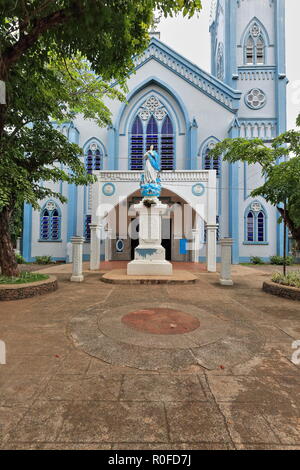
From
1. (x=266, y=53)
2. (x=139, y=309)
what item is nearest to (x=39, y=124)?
(x=139, y=309)

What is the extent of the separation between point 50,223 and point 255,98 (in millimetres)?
18564

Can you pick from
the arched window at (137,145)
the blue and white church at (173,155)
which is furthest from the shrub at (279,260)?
the arched window at (137,145)

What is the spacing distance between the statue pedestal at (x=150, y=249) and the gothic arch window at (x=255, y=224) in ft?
31.7

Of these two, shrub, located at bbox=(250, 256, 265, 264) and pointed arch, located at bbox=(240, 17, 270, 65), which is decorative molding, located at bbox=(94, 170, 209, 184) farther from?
pointed arch, located at bbox=(240, 17, 270, 65)

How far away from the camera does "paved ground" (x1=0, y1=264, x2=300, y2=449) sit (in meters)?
1.66

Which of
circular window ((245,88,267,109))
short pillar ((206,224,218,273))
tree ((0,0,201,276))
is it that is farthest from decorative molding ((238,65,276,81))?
tree ((0,0,201,276))

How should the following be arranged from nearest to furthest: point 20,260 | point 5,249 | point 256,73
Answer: point 5,249
point 20,260
point 256,73

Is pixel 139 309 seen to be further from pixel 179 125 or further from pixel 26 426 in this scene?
pixel 179 125

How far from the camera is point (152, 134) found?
16547mm

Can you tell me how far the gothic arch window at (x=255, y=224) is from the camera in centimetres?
1630

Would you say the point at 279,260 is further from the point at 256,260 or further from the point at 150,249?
the point at 150,249

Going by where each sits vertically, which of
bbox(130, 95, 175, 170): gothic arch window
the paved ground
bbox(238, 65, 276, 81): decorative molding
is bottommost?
the paved ground

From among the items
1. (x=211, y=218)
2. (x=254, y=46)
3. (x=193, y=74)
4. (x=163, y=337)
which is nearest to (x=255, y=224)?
(x=211, y=218)

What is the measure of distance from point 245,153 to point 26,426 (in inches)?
338
